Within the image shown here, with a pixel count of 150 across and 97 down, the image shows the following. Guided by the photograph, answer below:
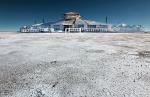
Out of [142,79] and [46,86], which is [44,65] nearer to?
[46,86]

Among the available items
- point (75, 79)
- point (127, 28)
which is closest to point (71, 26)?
point (127, 28)

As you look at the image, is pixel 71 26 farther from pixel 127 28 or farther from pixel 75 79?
pixel 75 79

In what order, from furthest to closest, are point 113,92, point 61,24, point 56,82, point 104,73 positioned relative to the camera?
point 61,24 → point 104,73 → point 56,82 → point 113,92

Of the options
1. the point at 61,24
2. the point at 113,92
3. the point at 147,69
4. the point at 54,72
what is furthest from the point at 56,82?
the point at 61,24

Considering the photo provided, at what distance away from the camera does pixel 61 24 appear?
52094mm

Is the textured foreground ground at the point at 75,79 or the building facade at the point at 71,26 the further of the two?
the building facade at the point at 71,26

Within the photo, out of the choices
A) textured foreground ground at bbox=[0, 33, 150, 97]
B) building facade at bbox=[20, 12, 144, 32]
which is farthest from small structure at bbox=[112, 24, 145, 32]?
textured foreground ground at bbox=[0, 33, 150, 97]

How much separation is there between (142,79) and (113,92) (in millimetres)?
1445

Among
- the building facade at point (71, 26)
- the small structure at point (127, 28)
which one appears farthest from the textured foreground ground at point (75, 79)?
the small structure at point (127, 28)

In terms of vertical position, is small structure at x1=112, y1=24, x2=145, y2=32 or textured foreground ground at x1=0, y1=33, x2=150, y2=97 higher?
small structure at x1=112, y1=24, x2=145, y2=32

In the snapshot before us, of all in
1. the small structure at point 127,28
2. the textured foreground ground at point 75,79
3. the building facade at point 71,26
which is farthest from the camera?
the small structure at point 127,28

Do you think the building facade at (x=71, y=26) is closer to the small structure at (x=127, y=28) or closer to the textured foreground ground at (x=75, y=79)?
the small structure at (x=127, y=28)

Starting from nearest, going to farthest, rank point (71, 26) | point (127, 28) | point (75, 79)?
point (75, 79), point (71, 26), point (127, 28)

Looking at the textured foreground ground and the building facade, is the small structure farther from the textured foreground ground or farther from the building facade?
the textured foreground ground
